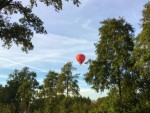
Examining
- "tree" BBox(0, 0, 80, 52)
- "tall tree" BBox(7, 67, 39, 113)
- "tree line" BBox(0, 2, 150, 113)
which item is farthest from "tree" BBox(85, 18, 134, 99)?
"tall tree" BBox(7, 67, 39, 113)

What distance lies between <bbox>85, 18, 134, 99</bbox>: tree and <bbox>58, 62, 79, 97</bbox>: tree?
22.9 metres

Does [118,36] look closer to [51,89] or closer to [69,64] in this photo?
[69,64]

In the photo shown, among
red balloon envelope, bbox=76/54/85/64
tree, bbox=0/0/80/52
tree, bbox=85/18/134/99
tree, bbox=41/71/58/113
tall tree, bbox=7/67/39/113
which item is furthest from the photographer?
tall tree, bbox=7/67/39/113

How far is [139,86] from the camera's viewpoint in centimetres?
5162

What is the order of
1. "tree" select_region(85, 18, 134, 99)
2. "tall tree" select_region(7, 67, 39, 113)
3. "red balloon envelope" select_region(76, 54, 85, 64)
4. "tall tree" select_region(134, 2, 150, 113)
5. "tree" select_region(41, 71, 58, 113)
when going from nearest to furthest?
"tall tree" select_region(134, 2, 150, 113)
"tree" select_region(85, 18, 134, 99)
"red balloon envelope" select_region(76, 54, 85, 64)
"tree" select_region(41, 71, 58, 113)
"tall tree" select_region(7, 67, 39, 113)

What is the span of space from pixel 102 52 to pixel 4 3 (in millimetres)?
32093

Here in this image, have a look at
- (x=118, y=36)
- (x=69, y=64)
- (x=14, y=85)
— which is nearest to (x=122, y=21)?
(x=118, y=36)

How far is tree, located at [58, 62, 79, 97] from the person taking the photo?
78125 mm

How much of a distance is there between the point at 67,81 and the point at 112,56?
91.2ft

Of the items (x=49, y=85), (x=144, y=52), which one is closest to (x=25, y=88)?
(x=49, y=85)

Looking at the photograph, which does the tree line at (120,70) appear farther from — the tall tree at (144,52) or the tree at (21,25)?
the tree at (21,25)

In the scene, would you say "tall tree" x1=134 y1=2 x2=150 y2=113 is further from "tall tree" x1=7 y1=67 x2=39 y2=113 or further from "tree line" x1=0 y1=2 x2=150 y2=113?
"tall tree" x1=7 y1=67 x2=39 y2=113

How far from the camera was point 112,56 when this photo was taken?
5375 cm

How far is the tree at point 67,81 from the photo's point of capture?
7812cm
